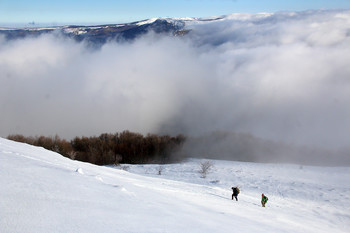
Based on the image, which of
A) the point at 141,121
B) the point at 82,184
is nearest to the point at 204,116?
the point at 141,121

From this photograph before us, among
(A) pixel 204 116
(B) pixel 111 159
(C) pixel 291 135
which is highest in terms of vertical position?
(A) pixel 204 116

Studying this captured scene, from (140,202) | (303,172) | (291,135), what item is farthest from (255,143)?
(140,202)

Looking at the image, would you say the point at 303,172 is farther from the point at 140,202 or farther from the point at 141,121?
the point at 141,121

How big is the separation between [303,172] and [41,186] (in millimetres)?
48512

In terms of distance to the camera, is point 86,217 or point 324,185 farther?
point 324,185

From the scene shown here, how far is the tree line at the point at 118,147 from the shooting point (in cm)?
6198

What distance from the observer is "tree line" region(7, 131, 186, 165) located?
203 ft

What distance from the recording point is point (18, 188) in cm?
670

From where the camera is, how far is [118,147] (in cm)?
6969

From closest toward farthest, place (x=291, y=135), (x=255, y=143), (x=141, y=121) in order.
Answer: (x=255, y=143)
(x=291, y=135)
(x=141, y=121)

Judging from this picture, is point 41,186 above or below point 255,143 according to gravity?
below

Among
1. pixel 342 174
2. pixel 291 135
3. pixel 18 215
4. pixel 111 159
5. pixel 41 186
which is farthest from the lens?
pixel 291 135

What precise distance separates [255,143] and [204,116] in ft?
221

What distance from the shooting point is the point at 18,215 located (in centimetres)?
522
